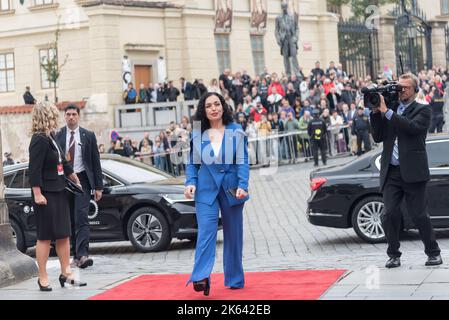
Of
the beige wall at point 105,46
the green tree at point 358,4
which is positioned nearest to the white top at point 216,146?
the beige wall at point 105,46

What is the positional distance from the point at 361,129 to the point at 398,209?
21.7m

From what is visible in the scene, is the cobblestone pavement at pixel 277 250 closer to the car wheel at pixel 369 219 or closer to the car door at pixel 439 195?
the car wheel at pixel 369 219

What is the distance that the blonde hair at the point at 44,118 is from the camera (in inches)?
450

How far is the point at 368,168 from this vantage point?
16609 mm

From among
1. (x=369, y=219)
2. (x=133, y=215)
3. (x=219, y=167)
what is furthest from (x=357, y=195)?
(x=219, y=167)

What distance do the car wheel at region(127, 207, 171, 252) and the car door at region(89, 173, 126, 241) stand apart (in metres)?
0.20

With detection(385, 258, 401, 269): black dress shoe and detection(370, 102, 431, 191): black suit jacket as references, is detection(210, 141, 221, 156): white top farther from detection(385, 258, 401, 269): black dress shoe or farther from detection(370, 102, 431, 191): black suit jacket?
detection(385, 258, 401, 269): black dress shoe

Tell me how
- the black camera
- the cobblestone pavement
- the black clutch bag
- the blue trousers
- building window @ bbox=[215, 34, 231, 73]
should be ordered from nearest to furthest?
the blue trousers
the black camera
the black clutch bag
the cobblestone pavement
building window @ bbox=[215, 34, 231, 73]

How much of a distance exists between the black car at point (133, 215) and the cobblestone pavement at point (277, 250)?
0.27 metres

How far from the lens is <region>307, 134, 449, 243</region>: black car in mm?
16297

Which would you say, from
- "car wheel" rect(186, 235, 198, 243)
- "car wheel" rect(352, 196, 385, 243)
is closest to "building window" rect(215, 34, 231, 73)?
"car wheel" rect(186, 235, 198, 243)

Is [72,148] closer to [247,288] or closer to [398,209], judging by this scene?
[247,288]

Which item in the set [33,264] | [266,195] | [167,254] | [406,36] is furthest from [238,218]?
[406,36]

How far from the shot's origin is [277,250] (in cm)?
1638
